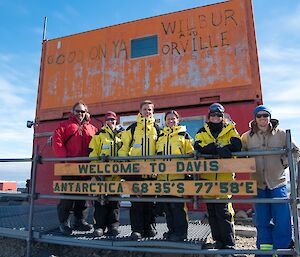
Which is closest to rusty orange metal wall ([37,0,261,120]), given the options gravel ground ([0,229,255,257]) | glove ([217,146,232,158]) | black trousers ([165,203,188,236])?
gravel ground ([0,229,255,257])

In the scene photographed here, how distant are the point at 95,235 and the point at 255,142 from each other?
2.41 m

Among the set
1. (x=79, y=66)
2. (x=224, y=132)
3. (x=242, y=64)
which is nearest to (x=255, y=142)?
(x=224, y=132)

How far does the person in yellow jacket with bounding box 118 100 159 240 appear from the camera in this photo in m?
3.76

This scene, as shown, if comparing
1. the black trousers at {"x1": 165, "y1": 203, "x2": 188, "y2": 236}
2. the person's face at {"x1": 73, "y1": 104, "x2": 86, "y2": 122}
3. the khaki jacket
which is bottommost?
the black trousers at {"x1": 165, "y1": 203, "x2": 188, "y2": 236}

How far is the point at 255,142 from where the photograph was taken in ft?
11.5

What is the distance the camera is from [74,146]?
4301mm

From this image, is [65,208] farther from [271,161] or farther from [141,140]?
[271,161]

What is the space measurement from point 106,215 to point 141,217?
58 cm

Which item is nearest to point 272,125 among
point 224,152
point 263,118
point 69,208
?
point 263,118

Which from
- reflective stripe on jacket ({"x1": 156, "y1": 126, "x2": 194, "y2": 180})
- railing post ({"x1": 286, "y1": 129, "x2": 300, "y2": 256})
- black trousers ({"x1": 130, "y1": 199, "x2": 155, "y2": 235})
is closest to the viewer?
railing post ({"x1": 286, "y1": 129, "x2": 300, "y2": 256})

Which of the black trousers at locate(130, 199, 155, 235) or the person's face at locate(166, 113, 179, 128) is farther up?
the person's face at locate(166, 113, 179, 128)

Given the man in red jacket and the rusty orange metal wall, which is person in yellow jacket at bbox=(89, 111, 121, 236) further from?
the rusty orange metal wall

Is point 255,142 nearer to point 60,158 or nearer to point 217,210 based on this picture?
point 217,210

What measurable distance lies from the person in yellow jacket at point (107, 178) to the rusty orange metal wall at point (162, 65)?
3.74m
